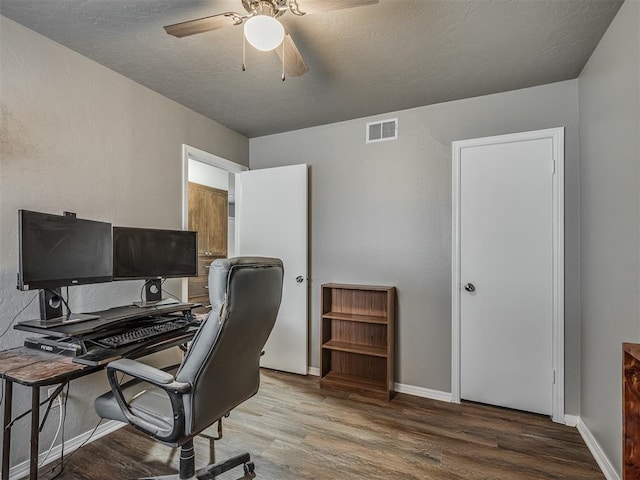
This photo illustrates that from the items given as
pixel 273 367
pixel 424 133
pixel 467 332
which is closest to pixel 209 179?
pixel 273 367

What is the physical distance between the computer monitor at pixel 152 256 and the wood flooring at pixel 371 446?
95 cm

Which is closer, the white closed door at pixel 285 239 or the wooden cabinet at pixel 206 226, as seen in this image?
the white closed door at pixel 285 239

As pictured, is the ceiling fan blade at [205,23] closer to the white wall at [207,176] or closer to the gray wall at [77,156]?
the gray wall at [77,156]

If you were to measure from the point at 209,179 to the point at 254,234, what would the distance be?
154cm

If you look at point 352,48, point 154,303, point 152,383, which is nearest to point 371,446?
point 152,383

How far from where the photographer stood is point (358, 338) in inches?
121

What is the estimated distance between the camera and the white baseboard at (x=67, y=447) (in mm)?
1752

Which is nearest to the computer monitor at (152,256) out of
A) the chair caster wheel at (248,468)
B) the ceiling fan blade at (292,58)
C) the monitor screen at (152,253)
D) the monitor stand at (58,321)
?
the monitor screen at (152,253)

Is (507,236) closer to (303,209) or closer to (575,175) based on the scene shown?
(575,175)

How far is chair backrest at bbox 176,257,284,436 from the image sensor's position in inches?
50.5

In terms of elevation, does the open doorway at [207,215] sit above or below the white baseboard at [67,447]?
above

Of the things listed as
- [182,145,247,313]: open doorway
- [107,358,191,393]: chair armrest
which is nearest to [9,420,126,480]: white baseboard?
[107,358,191,393]: chair armrest

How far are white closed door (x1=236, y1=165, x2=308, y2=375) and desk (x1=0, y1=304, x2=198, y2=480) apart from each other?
169 cm

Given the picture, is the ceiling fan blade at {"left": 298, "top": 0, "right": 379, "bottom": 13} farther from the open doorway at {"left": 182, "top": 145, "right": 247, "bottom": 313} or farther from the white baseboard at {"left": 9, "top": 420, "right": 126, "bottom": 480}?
the white baseboard at {"left": 9, "top": 420, "right": 126, "bottom": 480}
